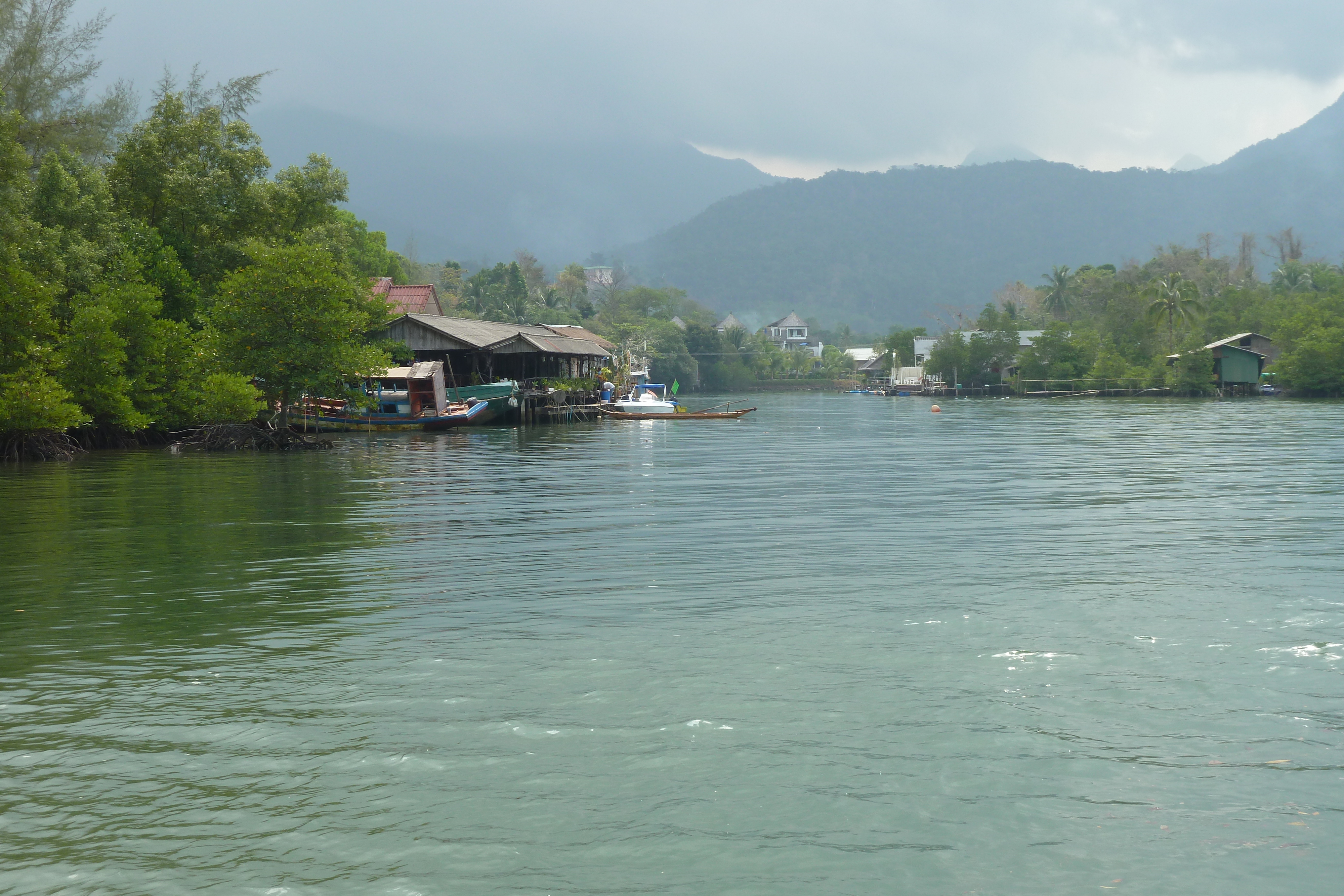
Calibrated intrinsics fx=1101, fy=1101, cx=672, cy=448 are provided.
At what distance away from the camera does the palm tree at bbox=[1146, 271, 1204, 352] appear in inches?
4267

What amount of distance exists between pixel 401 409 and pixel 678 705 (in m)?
47.0

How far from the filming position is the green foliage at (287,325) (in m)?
41.3

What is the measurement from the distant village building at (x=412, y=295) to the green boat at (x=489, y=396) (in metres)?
8.92

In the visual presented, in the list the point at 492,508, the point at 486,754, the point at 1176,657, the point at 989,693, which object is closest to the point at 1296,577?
the point at 1176,657

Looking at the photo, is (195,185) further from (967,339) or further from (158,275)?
(967,339)

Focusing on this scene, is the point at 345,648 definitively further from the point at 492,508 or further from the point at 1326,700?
the point at 492,508

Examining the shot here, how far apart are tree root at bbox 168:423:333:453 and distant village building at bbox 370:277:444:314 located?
23.9 metres

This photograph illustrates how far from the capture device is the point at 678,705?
810cm

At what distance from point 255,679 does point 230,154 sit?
45.6m

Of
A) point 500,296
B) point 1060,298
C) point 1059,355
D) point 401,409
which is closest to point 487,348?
point 401,409

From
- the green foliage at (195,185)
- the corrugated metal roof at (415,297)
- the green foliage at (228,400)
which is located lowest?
the green foliage at (228,400)

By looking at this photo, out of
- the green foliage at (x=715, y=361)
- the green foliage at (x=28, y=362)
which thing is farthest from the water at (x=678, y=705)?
the green foliage at (x=715, y=361)

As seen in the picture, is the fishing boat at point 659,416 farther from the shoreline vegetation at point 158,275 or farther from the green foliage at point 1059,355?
the green foliage at point 1059,355

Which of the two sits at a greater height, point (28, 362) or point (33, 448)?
point (28, 362)
